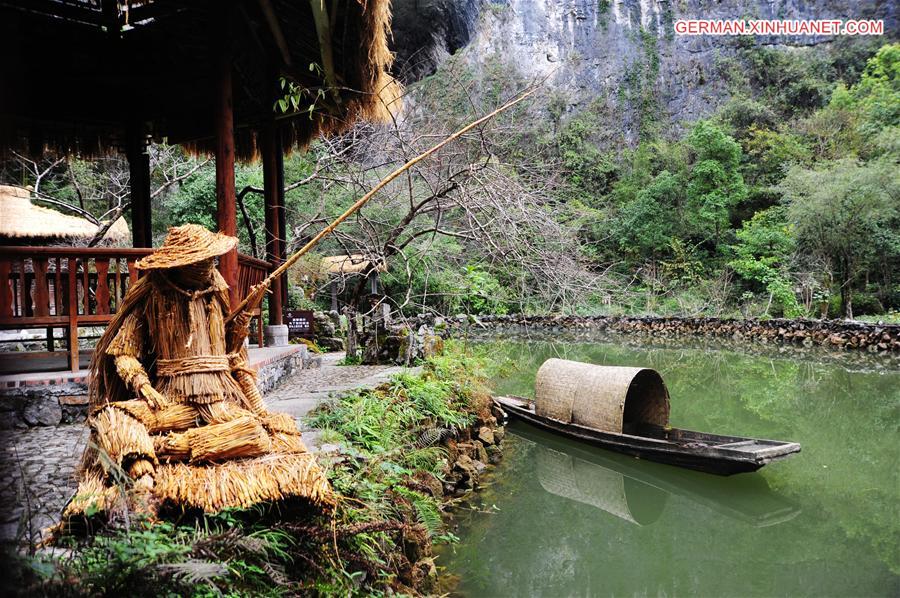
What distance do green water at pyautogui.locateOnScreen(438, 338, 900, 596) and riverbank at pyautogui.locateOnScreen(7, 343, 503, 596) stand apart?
582 millimetres

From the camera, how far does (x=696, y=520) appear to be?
5855 millimetres

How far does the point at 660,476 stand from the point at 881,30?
3658cm

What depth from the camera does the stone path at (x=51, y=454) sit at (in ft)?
5.70

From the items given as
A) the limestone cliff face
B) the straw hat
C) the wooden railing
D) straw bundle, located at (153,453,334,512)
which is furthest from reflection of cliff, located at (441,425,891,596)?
the limestone cliff face

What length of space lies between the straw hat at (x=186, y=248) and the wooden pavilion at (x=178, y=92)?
2144 mm

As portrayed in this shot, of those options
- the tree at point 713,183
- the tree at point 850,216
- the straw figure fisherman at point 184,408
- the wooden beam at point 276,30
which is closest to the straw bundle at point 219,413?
the straw figure fisherman at point 184,408

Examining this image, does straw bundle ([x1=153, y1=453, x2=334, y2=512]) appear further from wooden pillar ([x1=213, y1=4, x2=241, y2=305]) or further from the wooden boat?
the wooden boat

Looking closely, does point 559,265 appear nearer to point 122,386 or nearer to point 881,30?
point 122,386

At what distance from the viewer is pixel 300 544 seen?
2.81 m

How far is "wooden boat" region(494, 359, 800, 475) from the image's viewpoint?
6.39 metres

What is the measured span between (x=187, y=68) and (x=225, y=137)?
5.64 ft

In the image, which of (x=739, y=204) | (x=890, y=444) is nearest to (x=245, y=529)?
(x=890, y=444)

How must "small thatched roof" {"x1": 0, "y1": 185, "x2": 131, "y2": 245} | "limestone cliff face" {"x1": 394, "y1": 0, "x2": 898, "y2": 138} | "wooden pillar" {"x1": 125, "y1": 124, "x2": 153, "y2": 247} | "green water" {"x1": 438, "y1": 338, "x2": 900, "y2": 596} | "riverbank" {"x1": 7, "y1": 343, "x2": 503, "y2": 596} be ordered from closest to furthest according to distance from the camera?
"riverbank" {"x1": 7, "y1": 343, "x2": 503, "y2": 596}, "green water" {"x1": 438, "y1": 338, "x2": 900, "y2": 596}, "wooden pillar" {"x1": 125, "y1": 124, "x2": 153, "y2": 247}, "small thatched roof" {"x1": 0, "y1": 185, "x2": 131, "y2": 245}, "limestone cliff face" {"x1": 394, "y1": 0, "x2": 898, "y2": 138}

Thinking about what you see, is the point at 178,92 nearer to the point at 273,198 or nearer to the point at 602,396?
the point at 273,198
